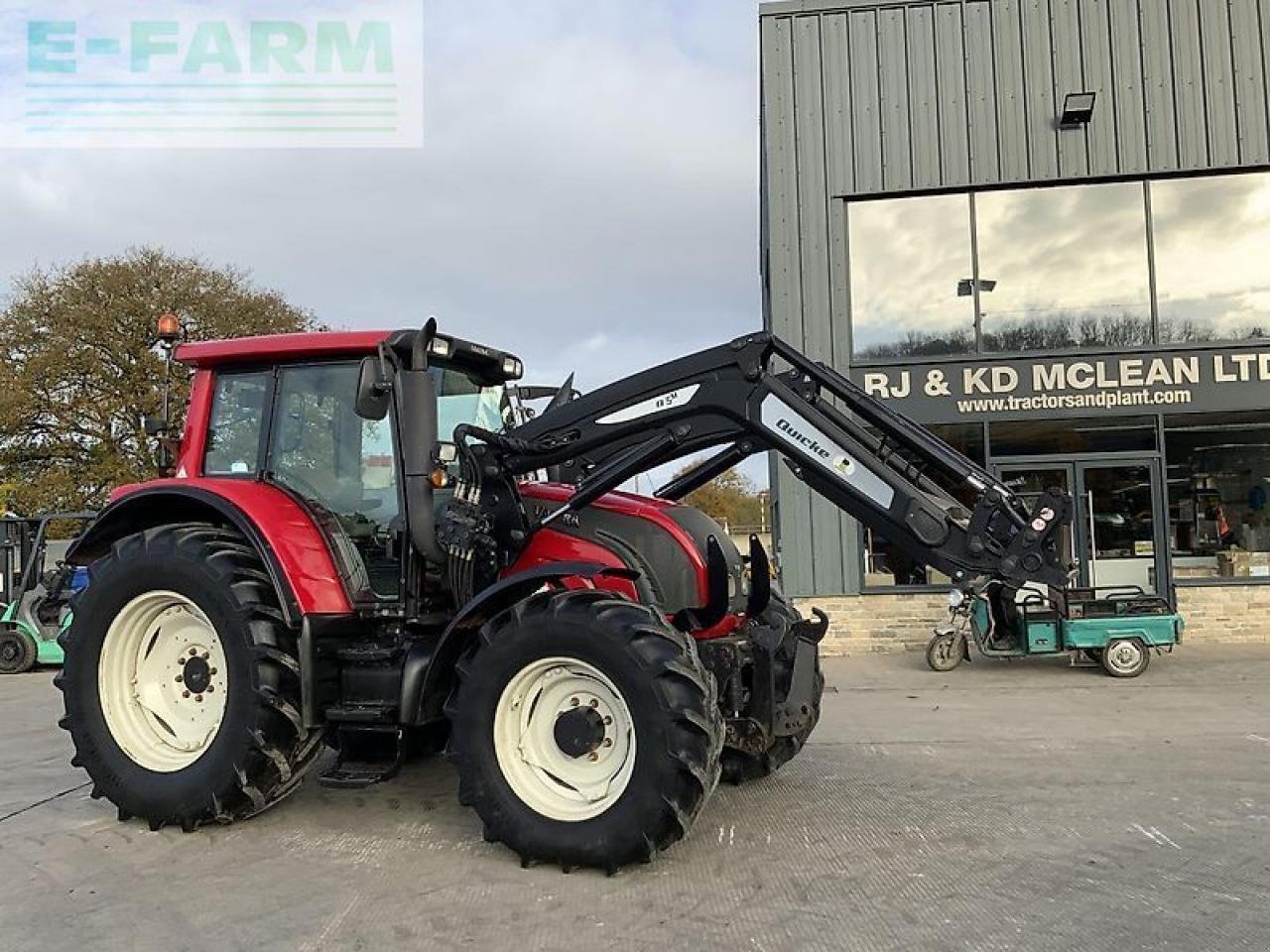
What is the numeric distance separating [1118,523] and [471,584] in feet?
32.2

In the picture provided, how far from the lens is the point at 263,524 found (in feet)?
16.4

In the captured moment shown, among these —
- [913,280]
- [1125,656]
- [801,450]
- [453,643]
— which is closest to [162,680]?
[453,643]

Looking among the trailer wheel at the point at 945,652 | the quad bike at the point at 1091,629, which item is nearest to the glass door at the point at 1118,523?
the quad bike at the point at 1091,629

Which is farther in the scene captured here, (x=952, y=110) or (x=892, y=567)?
(x=952, y=110)

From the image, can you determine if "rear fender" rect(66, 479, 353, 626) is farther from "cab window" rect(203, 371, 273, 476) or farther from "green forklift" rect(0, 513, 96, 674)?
"green forklift" rect(0, 513, 96, 674)

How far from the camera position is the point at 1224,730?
7.32 metres

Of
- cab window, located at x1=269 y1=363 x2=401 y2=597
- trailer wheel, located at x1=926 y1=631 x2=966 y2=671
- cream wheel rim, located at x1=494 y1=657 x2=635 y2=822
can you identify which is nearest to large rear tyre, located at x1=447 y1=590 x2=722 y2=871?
cream wheel rim, located at x1=494 y1=657 x2=635 y2=822

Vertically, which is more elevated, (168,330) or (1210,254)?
(1210,254)

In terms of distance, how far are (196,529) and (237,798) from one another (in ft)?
4.40

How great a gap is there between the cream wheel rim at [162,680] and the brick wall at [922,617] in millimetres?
8204

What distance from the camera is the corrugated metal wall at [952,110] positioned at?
12367 mm

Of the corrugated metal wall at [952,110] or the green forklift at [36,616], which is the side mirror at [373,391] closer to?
the corrugated metal wall at [952,110]

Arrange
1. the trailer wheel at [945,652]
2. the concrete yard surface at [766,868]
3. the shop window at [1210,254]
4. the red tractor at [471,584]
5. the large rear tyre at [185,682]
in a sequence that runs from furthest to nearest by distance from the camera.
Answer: the shop window at [1210,254]
the trailer wheel at [945,652]
the large rear tyre at [185,682]
the red tractor at [471,584]
the concrete yard surface at [766,868]

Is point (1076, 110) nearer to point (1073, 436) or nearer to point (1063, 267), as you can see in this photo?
point (1063, 267)
